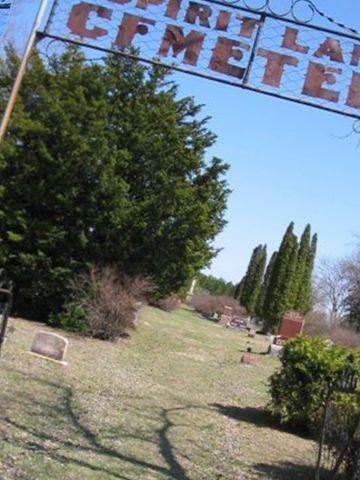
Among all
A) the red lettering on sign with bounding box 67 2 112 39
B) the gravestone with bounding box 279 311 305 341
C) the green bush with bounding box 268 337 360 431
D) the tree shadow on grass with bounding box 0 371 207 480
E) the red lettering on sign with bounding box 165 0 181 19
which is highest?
the red lettering on sign with bounding box 165 0 181 19

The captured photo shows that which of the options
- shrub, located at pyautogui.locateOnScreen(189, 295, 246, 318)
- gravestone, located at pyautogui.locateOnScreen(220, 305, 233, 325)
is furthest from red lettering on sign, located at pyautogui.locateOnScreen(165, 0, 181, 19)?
shrub, located at pyautogui.locateOnScreen(189, 295, 246, 318)

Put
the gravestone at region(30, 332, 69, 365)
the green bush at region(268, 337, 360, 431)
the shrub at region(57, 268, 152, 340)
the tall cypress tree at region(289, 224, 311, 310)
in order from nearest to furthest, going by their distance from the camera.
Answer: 1. the green bush at region(268, 337, 360, 431)
2. the gravestone at region(30, 332, 69, 365)
3. the shrub at region(57, 268, 152, 340)
4. the tall cypress tree at region(289, 224, 311, 310)

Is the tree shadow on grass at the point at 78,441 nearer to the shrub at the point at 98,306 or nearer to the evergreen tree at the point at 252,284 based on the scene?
the shrub at the point at 98,306

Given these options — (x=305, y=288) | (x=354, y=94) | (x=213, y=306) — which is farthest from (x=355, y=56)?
(x=305, y=288)

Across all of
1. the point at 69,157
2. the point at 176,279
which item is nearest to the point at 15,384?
the point at 69,157

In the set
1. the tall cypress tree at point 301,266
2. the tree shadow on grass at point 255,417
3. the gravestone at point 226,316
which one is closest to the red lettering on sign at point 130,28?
the tree shadow on grass at point 255,417

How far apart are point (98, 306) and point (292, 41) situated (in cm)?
1304

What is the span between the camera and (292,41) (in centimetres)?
485

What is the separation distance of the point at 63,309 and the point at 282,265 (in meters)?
31.1

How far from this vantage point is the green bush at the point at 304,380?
10102 millimetres

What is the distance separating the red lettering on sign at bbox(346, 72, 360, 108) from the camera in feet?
15.7

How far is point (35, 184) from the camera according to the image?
59.8ft

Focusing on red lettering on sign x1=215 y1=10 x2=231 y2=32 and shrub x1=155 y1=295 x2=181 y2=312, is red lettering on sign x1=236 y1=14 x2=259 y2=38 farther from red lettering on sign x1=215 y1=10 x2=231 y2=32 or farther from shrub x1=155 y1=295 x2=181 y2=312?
shrub x1=155 y1=295 x2=181 y2=312

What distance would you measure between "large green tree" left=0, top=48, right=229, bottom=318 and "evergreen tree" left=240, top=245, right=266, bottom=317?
3541 cm
